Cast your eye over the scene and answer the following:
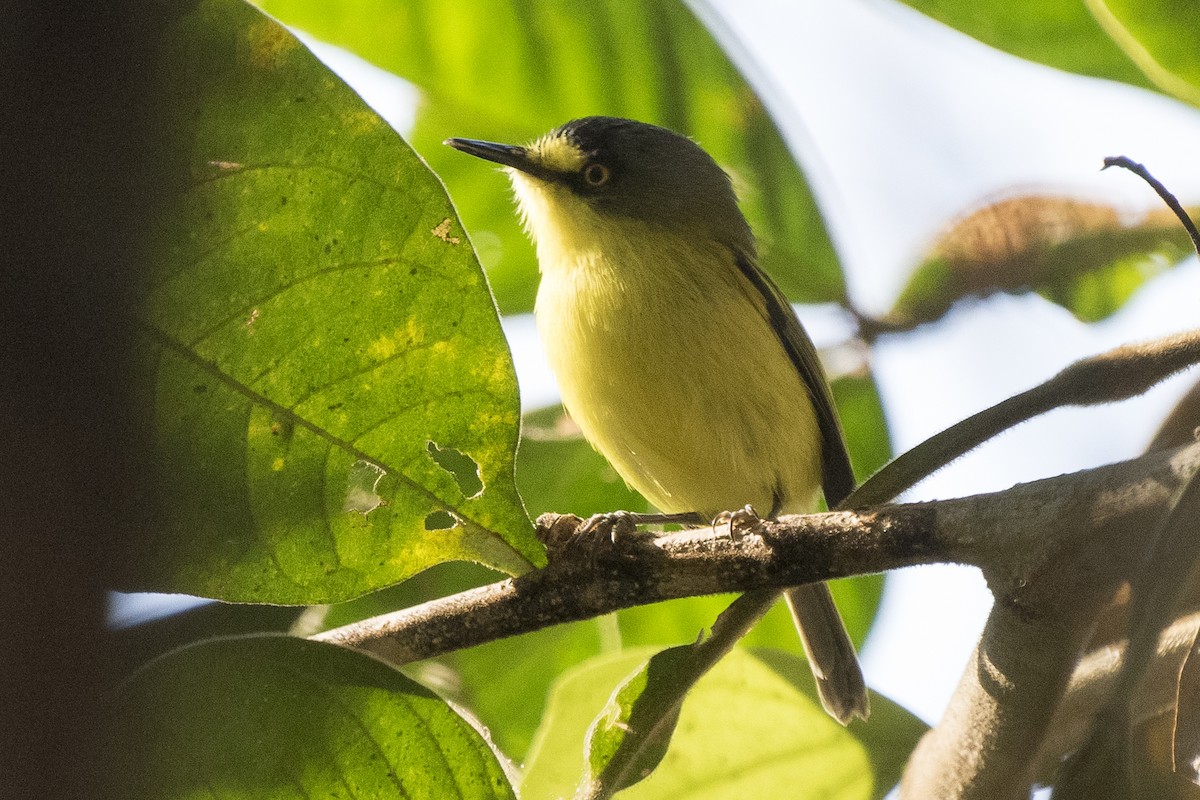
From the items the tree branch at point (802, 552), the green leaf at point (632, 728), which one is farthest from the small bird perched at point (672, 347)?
the tree branch at point (802, 552)

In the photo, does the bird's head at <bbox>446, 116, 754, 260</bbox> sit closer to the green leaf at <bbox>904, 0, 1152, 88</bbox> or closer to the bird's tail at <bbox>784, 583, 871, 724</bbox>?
the bird's tail at <bbox>784, 583, 871, 724</bbox>

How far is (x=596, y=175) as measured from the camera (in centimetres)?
373

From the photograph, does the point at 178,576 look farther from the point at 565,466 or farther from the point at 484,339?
the point at 565,466

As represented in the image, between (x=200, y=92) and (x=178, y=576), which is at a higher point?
(x=200, y=92)

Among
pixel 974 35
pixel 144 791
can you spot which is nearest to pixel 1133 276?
pixel 974 35

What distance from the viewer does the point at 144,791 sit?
55.2 inches

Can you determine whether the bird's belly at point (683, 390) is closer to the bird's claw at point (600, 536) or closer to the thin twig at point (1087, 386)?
the bird's claw at point (600, 536)

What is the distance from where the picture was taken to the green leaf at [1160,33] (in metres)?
1.71

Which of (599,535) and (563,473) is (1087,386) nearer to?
(599,535)

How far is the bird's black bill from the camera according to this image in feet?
9.86

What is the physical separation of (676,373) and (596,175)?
0.95m

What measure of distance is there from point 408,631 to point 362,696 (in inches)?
6.4

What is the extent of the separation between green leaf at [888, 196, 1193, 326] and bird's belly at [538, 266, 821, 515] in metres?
0.65

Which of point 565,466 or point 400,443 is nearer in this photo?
point 400,443
